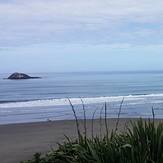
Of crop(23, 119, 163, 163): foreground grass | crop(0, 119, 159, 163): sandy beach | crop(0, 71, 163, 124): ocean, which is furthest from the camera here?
crop(0, 71, 163, 124): ocean

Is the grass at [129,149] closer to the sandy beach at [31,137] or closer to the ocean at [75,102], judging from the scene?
the ocean at [75,102]

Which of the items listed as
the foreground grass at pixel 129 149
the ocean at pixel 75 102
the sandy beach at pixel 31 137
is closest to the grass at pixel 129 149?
the foreground grass at pixel 129 149

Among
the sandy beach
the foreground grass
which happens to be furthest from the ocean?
the foreground grass

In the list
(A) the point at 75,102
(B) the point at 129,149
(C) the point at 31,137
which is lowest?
(C) the point at 31,137

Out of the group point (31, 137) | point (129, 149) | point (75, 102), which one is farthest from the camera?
point (75, 102)

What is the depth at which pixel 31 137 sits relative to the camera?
1230 centimetres

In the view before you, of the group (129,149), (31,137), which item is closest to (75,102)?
(31,137)

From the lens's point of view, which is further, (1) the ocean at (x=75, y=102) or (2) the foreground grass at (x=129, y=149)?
(1) the ocean at (x=75, y=102)

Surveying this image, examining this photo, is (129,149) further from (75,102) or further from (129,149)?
(75,102)

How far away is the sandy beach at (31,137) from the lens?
31.7 ft

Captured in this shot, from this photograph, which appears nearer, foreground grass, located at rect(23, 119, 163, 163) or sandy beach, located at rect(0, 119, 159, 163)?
foreground grass, located at rect(23, 119, 163, 163)

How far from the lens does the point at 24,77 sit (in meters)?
93.0

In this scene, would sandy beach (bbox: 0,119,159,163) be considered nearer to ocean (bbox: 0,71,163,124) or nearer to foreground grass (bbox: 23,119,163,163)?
ocean (bbox: 0,71,163,124)

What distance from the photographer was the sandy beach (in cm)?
966
